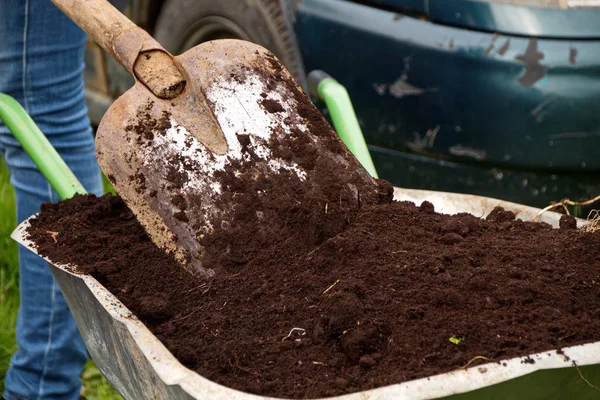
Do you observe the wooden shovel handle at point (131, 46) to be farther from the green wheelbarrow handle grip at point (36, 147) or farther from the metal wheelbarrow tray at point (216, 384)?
the metal wheelbarrow tray at point (216, 384)

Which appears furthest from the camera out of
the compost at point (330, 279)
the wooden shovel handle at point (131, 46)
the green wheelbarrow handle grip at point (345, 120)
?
the green wheelbarrow handle grip at point (345, 120)

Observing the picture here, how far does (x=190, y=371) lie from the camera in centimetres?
126

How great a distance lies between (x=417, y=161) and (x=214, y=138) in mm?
1085

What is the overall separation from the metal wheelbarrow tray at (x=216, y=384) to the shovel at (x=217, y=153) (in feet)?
0.72

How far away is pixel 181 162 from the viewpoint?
5.79ft

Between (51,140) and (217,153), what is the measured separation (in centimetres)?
70

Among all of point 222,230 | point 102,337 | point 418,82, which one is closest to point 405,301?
point 222,230

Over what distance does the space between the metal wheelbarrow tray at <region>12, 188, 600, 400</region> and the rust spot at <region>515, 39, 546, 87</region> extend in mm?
1340

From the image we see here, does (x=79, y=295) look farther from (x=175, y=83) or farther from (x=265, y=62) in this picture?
(x=265, y=62)

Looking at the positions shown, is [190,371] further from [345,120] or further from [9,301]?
[9,301]

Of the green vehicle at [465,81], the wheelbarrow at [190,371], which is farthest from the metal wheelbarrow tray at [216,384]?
the green vehicle at [465,81]

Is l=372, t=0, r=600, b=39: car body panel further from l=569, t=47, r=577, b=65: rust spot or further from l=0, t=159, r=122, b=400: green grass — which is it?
l=0, t=159, r=122, b=400: green grass

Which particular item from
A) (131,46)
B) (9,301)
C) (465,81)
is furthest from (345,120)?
(9,301)

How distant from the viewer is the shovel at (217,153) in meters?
1.68
